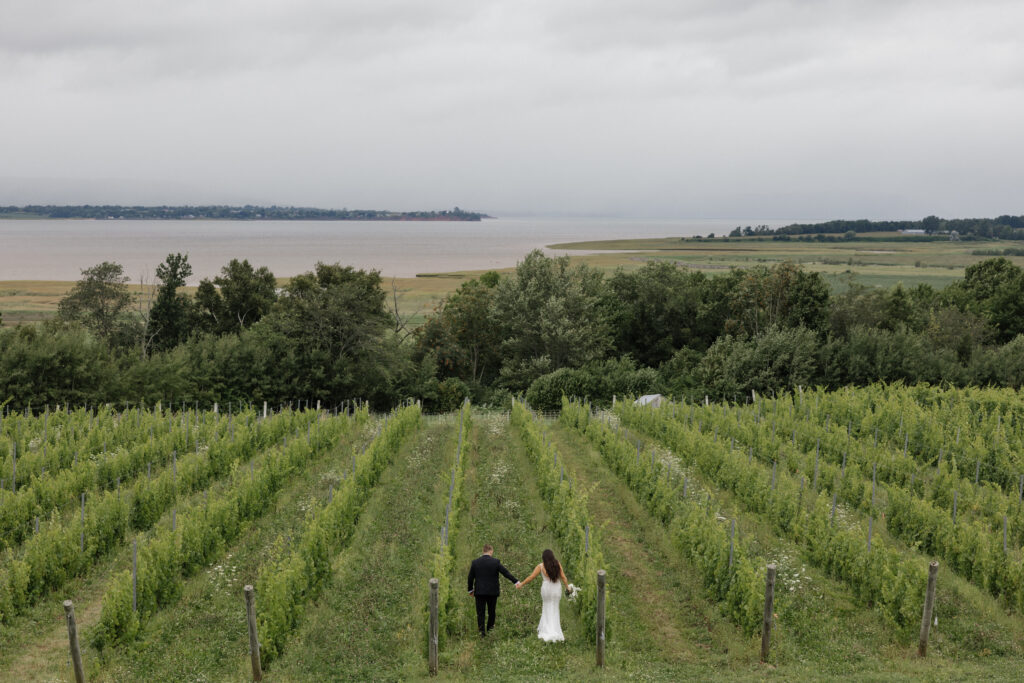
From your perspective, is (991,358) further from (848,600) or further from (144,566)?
(144,566)

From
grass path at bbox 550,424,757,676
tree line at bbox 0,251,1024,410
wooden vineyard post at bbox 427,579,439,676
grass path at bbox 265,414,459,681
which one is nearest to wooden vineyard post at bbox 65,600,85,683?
grass path at bbox 265,414,459,681

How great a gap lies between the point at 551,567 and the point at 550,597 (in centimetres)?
45

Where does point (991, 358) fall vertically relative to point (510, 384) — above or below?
above

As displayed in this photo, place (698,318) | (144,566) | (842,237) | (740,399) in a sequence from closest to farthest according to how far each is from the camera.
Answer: (144,566)
(740,399)
(698,318)
(842,237)

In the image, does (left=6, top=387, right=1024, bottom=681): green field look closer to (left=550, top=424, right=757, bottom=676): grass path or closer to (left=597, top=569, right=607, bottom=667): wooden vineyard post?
(left=550, top=424, right=757, bottom=676): grass path

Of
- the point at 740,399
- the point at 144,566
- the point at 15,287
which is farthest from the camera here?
the point at 15,287

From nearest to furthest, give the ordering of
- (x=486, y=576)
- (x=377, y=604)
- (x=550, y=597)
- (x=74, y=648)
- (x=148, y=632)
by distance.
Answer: (x=74, y=648) < (x=550, y=597) < (x=486, y=576) < (x=148, y=632) < (x=377, y=604)

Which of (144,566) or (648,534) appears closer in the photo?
(144,566)

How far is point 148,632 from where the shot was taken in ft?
29.7

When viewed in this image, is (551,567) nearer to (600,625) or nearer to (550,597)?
(550,597)

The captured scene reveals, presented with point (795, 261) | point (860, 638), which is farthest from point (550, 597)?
point (795, 261)

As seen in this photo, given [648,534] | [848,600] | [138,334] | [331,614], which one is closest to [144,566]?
[331,614]

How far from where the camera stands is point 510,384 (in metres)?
42.5

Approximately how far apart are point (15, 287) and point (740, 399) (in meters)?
78.1
